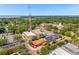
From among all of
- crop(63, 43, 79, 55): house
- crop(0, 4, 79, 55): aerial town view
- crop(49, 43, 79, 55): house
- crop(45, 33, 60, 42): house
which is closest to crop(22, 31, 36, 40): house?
crop(0, 4, 79, 55): aerial town view

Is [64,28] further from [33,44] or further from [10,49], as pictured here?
[10,49]

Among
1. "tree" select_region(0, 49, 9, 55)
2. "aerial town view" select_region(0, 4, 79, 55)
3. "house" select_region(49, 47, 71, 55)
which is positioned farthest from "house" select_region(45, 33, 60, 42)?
"tree" select_region(0, 49, 9, 55)

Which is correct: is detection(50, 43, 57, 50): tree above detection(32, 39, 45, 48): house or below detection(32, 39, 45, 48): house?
below

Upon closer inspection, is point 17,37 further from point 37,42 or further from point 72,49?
point 72,49

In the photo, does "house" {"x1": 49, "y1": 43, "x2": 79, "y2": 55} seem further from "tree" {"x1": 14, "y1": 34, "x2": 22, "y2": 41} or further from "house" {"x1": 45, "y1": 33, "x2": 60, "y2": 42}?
"tree" {"x1": 14, "y1": 34, "x2": 22, "y2": 41}

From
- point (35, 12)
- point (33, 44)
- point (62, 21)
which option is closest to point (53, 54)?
point (33, 44)

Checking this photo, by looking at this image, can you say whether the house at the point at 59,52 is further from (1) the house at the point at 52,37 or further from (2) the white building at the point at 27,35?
(2) the white building at the point at 27,35

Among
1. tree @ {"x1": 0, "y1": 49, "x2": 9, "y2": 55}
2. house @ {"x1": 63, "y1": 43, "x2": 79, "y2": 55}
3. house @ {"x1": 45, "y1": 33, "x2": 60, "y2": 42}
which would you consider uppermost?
house @ {"x1": 45, "y1": 33, "x2": 60, "y2": 42}

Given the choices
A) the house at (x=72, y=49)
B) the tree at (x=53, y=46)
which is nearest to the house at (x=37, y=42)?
the tree at (x=53, y=46)
